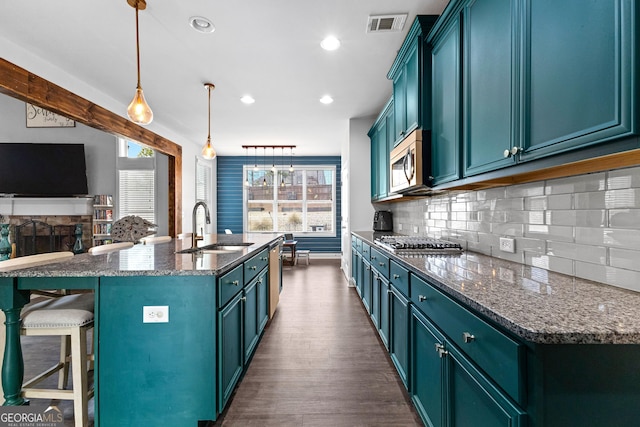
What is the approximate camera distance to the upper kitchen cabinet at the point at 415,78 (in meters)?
2.27

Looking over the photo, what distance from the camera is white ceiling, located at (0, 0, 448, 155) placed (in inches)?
91.6

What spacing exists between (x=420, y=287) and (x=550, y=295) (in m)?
0.61

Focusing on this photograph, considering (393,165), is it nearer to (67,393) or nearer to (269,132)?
(67,393)

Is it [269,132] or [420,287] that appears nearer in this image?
[420,287]

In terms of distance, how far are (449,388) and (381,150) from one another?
3.28 meters

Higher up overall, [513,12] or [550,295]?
[513,12]

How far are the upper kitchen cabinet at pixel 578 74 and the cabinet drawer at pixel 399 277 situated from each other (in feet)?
3.02

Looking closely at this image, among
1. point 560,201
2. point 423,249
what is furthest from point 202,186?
point 560,201

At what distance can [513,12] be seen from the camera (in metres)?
1.32

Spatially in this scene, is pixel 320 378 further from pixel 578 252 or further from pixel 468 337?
pixel 578 252

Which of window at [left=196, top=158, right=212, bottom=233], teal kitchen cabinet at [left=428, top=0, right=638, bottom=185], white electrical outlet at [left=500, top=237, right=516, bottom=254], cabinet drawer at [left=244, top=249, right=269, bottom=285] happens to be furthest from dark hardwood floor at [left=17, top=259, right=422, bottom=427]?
window at [left=196, top=158, right=212, bottom=233]

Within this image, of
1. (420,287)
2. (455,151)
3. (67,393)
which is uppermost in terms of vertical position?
(455,151)

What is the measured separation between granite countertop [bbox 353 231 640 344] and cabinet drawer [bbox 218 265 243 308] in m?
1.07

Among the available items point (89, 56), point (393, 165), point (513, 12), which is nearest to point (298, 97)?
point (393, 165)
